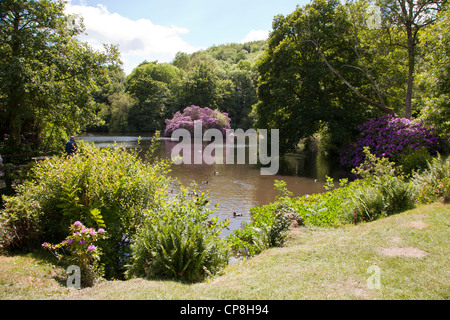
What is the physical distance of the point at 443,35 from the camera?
1139 centimetres

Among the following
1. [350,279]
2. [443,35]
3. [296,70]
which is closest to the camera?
[350,279]

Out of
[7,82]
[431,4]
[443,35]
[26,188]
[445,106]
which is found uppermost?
[431,4]

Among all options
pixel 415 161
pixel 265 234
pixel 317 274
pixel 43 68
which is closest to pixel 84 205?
pixel 265 234

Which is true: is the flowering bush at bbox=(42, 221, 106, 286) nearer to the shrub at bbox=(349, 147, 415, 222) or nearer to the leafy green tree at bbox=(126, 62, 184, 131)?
the shrub at bbox=(349, 147, 415, 222)

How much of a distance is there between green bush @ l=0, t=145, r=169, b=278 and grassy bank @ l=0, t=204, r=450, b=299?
0.84m

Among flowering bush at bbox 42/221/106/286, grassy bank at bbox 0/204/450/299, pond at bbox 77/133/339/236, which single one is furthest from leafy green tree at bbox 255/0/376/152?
flowering bush at bbox 42/221/106/286

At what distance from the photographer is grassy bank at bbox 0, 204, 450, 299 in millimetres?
4230

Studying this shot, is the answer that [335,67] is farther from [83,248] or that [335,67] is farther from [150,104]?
[150,104]

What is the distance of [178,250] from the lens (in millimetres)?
5535

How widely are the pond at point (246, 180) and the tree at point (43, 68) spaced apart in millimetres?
3333

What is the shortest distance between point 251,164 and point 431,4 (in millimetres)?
15924
